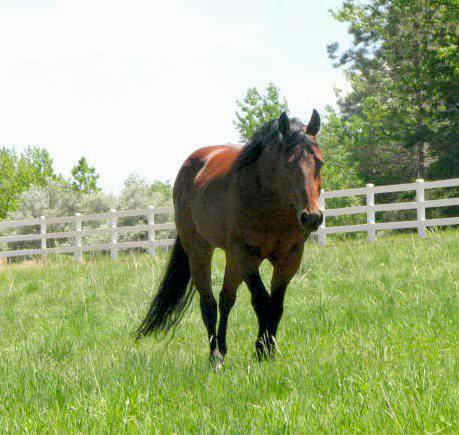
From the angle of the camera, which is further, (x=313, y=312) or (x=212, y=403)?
(x=313, y=312)

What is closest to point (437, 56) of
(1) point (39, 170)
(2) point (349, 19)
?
(2) point (349, 19)

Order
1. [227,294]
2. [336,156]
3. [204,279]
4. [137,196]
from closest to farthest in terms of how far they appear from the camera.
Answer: [227,294], [204,279], [137,196], [336,156]

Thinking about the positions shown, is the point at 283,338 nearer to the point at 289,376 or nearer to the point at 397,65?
the point at 289,376

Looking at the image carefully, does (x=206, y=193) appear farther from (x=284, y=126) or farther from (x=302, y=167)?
(x=302, y=167)

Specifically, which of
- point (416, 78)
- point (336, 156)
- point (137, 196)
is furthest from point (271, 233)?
point (336, 156)

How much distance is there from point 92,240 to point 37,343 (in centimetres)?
2454

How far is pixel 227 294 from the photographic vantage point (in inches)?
187

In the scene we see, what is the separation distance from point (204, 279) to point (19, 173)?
5301cm

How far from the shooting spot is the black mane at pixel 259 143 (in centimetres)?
433

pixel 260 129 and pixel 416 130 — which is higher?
pixel 416 130

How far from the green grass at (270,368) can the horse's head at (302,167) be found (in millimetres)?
840

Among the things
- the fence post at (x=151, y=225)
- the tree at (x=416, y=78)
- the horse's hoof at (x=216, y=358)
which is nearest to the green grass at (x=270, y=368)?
the horse's hoof at (x=216, y=358)

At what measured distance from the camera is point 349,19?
3119 centimetres

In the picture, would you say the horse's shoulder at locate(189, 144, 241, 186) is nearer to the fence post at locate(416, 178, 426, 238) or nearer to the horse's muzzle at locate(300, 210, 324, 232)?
the horse's muzzle at locate(300, 210, 324, 232)
